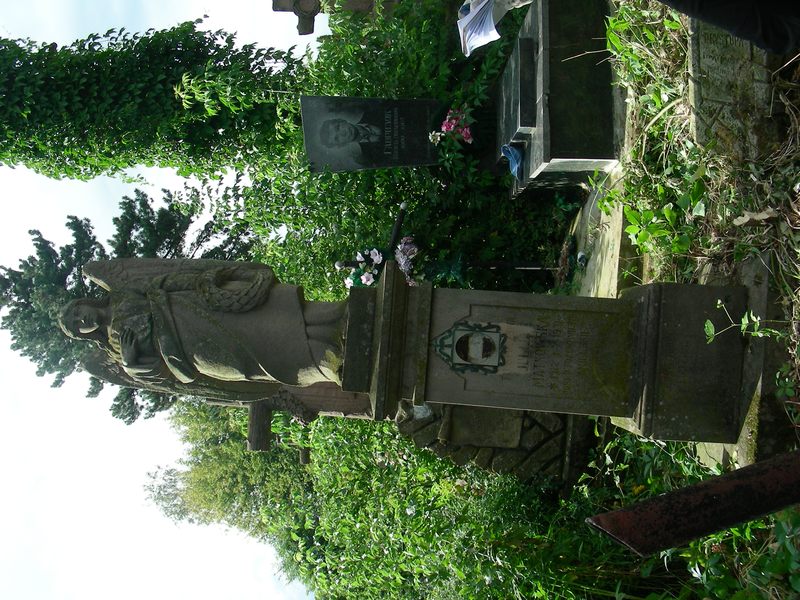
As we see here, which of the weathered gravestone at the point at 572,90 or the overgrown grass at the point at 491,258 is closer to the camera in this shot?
the overgrown grass at the point at 491,258

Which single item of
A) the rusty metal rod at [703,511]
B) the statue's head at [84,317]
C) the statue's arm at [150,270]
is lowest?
the rusty metal rod at [703,511]

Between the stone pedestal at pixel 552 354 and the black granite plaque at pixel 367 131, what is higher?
the black granite plaque at pixel 367 131

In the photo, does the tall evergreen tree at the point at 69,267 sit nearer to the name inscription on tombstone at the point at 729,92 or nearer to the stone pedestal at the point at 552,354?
the stone pedestal at the point at 552,354

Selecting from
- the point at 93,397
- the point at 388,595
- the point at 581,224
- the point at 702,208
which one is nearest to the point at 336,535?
the point at 388,595

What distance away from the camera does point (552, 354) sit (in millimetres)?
4156

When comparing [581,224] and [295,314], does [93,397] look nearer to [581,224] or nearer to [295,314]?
[295,314]

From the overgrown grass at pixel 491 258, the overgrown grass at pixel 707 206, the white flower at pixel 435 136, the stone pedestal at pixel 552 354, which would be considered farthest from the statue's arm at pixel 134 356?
the white flower at pixel 435 136

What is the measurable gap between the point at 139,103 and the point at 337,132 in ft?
8.56

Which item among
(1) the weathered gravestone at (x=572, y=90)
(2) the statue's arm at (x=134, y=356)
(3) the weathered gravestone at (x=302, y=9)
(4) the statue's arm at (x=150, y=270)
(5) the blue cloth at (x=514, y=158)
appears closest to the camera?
(2) the statue's arm at (x=134, y=356)

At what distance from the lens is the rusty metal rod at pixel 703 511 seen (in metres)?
2.09

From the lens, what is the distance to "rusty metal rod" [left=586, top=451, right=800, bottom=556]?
209 cm

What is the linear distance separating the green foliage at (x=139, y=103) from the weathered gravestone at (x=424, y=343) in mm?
4219

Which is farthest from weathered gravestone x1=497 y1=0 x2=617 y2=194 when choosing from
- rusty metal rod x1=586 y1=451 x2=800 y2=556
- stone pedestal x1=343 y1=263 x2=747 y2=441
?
rusty metal rod x1=586 y1=451 x2=800 y2=556

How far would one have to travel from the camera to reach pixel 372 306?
436 cm
